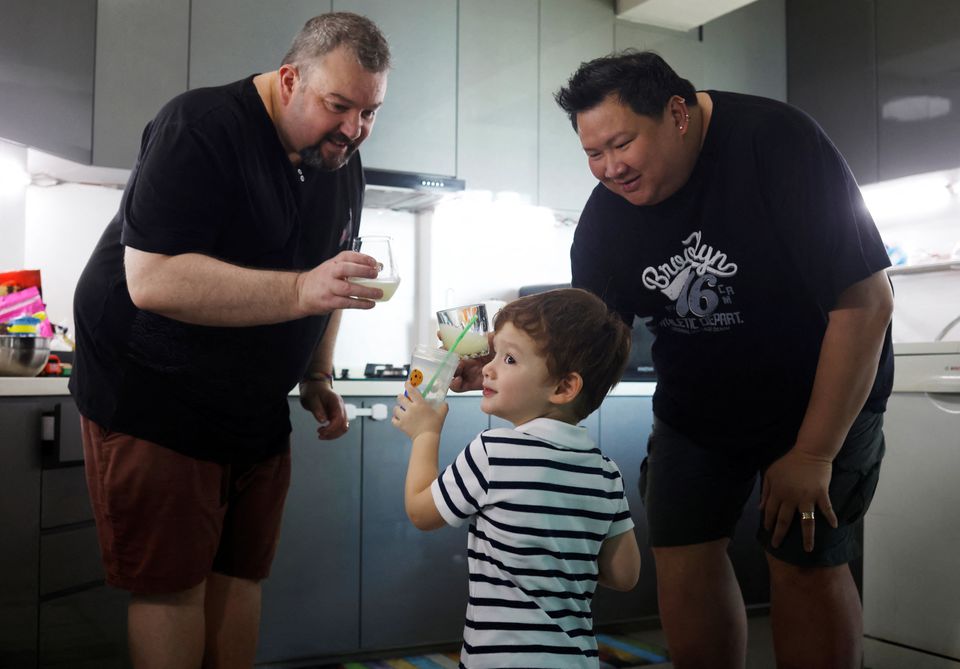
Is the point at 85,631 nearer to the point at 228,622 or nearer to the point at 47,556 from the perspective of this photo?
the point at 47,556

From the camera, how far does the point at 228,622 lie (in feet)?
4.81

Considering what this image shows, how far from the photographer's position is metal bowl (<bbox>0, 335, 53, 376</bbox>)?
196cm

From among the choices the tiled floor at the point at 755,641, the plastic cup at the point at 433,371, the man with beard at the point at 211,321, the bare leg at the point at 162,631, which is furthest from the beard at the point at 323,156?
the tiled floor at the point at 755,641

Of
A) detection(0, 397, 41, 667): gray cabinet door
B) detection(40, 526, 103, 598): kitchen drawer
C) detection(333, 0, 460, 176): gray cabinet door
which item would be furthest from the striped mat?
detection(333, 0, 460, 176): gray cabinet door

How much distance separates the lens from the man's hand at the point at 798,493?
130 centimetres

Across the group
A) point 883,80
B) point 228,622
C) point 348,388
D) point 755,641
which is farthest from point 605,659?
point 883,80

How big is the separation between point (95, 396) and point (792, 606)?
1.12m

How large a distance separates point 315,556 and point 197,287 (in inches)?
55.2

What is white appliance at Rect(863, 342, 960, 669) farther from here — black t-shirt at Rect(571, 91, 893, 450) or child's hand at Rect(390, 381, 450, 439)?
child's hand at Rect(390, 381, 450, 439)

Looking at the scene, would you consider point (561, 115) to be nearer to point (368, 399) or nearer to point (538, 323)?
point (368, 399)

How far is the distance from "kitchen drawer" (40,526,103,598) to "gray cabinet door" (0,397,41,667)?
0.07 ft

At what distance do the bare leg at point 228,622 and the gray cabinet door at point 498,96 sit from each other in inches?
79.4

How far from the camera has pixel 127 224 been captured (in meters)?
1.23

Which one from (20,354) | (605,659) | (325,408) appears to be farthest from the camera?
(605,659)
